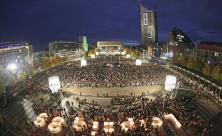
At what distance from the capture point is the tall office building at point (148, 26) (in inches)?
6965

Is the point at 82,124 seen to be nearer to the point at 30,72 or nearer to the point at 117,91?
the point at 117,91

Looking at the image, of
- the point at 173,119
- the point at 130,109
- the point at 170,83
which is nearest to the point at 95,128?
the point at 130,109

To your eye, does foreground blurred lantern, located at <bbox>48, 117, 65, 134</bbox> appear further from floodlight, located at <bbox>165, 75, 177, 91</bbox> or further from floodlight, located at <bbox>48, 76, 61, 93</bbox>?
floodlight, located at <bbox>165, 75, 177, 91</bbox>

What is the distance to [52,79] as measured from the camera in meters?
51.6

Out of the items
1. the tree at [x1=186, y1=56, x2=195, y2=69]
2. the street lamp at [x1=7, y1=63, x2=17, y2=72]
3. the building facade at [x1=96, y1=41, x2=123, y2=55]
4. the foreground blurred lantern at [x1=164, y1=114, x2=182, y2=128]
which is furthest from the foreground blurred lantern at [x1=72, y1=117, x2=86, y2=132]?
the building facade at [x1=96, y1=41, x2=123, y2=55]

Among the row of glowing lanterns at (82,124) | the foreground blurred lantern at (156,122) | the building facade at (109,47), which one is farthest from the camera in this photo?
the building facade at (109,47)

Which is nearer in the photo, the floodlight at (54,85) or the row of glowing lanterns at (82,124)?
the row of glowing lanterns at (82,124)

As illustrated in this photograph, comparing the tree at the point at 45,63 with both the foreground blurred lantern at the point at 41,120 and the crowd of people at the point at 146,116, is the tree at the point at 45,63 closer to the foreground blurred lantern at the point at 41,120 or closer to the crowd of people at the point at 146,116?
the crowd of people at the point at 146,116

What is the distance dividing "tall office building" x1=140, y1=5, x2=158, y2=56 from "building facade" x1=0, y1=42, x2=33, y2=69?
100 meters

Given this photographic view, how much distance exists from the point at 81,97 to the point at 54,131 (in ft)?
48.8

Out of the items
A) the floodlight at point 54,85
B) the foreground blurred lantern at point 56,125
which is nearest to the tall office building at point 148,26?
the floodlight at point 54,85

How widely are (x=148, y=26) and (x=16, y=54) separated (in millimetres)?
108812

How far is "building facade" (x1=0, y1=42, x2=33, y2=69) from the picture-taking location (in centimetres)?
7269

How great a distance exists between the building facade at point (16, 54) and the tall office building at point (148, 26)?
10044 centimetres
